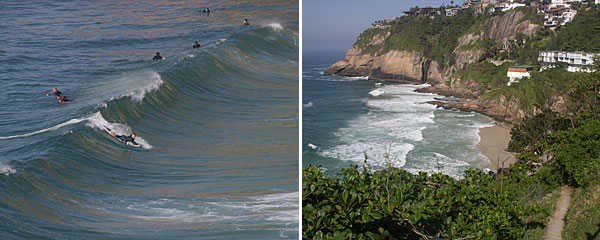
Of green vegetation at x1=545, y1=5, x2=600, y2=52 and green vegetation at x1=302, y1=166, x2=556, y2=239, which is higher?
green vegetation at x1=545, y1=5, x2=600, y2=52

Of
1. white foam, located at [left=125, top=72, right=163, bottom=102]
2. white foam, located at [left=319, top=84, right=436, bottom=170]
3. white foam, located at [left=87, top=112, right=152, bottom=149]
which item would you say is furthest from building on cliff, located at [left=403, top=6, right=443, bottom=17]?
white foam, located at [left=87, top=112, right=152, bottom=149]

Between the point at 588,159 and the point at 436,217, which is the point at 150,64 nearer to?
the point at 588,159

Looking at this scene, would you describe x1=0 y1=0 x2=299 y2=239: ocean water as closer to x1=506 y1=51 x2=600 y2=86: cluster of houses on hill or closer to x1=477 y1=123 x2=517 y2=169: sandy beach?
x1=477 y1=123 x2=517 y2=169: sandy beach

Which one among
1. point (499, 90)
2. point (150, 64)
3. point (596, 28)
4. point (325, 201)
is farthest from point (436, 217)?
point (150, 64)

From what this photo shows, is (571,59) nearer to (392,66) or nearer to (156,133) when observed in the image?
(156,133)

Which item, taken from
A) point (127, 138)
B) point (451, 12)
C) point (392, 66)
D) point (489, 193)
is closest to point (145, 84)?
point (127, 138)

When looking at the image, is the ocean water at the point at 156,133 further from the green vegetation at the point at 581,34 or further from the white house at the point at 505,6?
the white house at the point at 505,6

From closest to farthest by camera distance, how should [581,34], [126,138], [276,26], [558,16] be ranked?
[126,138] < [581,34] < [558,16] < [276,26]
